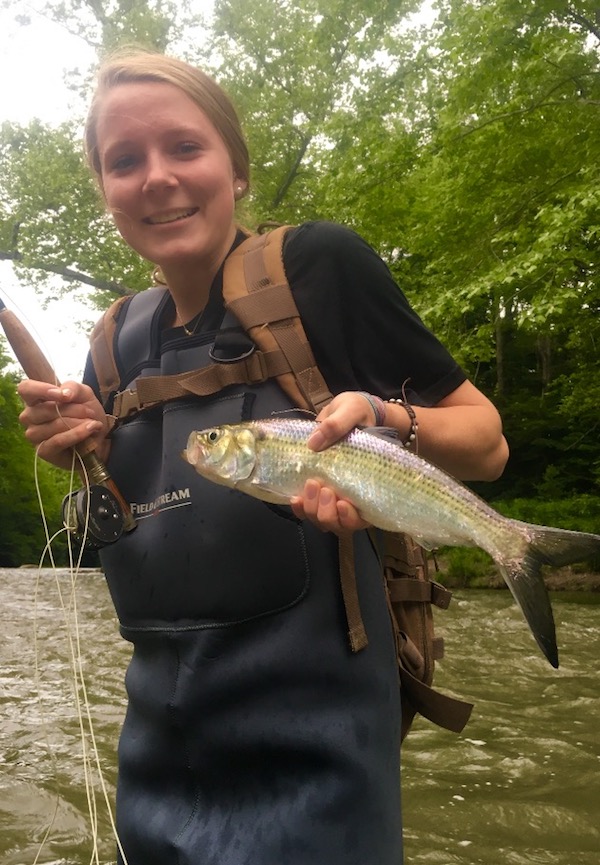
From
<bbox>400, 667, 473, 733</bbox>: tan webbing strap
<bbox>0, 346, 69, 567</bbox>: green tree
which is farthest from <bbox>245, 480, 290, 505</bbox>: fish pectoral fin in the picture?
<bbox>0, 346, 69, 567</bbox>: green tree

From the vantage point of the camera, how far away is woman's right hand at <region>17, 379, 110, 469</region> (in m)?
2.08

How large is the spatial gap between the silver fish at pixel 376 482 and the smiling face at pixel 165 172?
2.04ft

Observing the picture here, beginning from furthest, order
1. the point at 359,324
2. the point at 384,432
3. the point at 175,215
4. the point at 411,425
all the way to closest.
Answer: the point at 175,215 → the point at 359,324 → the point at 411,425 → the point at 384,432

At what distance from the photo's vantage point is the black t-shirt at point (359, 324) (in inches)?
80.5

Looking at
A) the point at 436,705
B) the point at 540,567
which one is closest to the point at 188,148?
the point at 540,567

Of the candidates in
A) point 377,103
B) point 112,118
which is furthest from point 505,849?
point 377,103

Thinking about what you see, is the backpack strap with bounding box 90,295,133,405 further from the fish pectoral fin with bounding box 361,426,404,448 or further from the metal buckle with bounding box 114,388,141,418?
the fish pectoral fin with bounding box 361,426,404,448

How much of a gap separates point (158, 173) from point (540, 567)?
4.63ft

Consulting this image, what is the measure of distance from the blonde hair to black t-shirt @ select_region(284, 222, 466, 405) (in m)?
0.49

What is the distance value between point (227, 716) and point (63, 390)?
933mm

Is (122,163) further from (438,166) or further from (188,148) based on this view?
(438,166)

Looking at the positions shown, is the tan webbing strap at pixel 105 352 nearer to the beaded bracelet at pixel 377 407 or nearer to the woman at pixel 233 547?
the woman at pixel 233 547

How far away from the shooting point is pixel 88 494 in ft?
6.84

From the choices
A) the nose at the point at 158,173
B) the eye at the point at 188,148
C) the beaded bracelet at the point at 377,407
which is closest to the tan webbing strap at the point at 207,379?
the beaded bracelet at the point at 377,407
